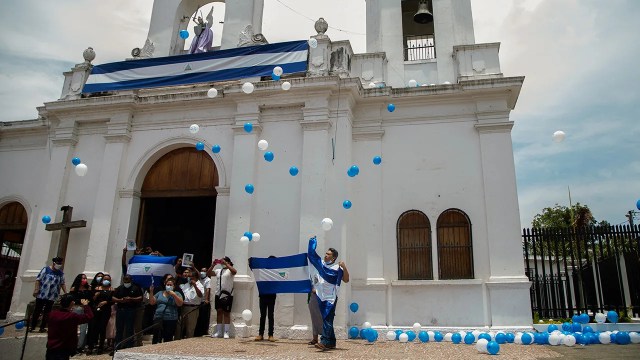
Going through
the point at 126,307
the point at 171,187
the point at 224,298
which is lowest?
the point at 126,307

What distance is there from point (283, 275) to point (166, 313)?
2.35 metres

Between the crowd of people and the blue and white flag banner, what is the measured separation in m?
4.67

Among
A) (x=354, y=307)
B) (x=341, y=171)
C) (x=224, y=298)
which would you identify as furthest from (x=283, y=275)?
(x=341, y=171)

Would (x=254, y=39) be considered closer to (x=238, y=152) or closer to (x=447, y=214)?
(x=238, y=152)

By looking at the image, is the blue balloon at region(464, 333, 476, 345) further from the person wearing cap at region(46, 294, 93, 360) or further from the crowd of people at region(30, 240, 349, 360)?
the person wearing cap at region(46, 294, 93, 360)

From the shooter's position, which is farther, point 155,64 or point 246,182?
point 155,64

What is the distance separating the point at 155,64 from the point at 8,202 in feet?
20.6

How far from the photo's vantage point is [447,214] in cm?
1101

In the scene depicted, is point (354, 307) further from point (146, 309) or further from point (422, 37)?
point (422, 37)

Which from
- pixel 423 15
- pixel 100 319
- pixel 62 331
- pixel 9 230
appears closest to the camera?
pixel 62 331

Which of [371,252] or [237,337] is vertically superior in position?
[371,252]

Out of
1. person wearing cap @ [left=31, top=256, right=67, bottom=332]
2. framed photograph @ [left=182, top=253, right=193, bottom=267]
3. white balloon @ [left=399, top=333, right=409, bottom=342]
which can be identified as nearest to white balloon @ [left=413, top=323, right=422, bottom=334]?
white balloon @ [left=399, top=333, right=409, bottom=342]

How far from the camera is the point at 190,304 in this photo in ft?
31.7

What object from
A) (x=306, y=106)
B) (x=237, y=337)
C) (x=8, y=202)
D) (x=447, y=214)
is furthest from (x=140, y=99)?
(x=447, y=214)
